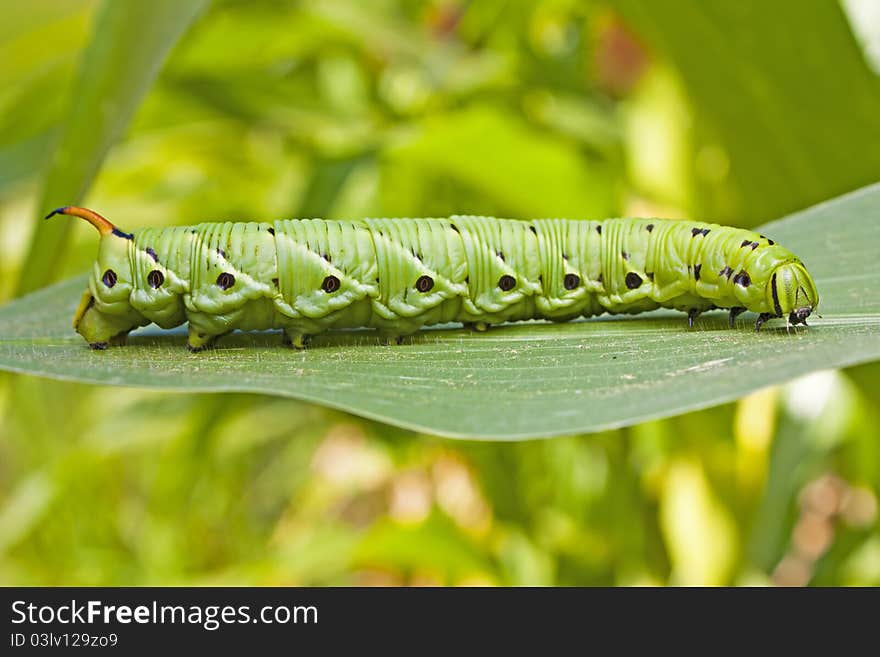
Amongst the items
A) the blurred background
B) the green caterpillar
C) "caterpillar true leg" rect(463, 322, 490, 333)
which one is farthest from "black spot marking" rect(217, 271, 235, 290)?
"caterpillar true leg" rect(463, 322, 490, 333)

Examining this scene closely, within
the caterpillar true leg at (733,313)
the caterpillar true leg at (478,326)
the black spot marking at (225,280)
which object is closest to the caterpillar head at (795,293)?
the caterpillar true leg at (733,313)

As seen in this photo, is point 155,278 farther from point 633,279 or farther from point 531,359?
point 633,279

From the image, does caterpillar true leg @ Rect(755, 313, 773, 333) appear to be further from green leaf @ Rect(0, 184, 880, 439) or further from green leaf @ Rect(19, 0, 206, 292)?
green leaf @ Rect(19, 0, 206, 292)

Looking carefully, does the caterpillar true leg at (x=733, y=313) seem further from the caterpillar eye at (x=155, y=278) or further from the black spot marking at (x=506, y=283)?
the caterpillar eye at (x=155, y=278)

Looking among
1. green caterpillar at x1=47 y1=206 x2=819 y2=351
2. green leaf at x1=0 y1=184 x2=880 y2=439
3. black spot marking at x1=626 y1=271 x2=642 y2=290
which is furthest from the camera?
black spot marking at x1=626 y1=271 x2=642 y2=290

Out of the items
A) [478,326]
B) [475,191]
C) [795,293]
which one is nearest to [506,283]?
[478,326]

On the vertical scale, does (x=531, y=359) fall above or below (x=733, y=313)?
below
